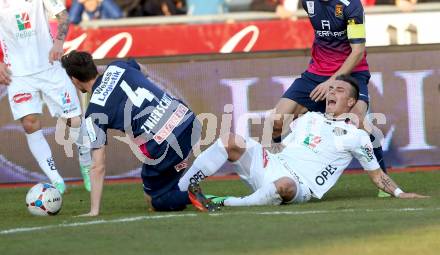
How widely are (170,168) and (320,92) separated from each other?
4.92ft

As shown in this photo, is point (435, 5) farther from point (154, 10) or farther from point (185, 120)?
point (185, 120)

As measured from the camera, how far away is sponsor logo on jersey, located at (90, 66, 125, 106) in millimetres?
9039

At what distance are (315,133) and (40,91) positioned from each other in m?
3.18

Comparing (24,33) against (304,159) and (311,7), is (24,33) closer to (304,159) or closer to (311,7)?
(311,7)

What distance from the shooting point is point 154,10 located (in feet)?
60.0

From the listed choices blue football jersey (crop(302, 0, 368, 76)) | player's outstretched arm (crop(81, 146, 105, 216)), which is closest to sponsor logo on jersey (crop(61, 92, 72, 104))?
blue football jersey (crop(302, 0, 368, 76))

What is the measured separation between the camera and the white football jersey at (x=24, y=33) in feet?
37.1

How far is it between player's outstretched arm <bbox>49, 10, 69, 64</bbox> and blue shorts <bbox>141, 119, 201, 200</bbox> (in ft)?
6.65

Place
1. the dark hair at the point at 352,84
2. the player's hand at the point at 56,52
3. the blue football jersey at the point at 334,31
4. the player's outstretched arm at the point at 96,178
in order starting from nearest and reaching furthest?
the player's outstretched arm at the point at 96,178 → the dark hair at the point at 352,84 → the blue football jersey at the point at 334,31 → the player's hand at the point at 56,52

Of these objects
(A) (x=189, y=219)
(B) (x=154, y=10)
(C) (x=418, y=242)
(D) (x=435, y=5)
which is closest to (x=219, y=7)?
(B) (x=154, y=10)

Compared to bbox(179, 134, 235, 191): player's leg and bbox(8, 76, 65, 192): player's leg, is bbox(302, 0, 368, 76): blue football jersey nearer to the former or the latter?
bbox(179, 134, 235, 191): player's leg

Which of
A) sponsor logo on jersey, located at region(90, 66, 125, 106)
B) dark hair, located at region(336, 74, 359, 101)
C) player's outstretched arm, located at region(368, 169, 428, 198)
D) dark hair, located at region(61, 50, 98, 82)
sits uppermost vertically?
dark hair, located at region(61, 50, 98, 82)

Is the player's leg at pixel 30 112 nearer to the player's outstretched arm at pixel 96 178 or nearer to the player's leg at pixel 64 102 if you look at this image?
the player's leg at pixel 64 102

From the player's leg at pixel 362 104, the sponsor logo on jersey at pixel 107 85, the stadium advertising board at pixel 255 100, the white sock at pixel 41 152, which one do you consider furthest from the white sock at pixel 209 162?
the stadium advertising board at pixel 255 100
